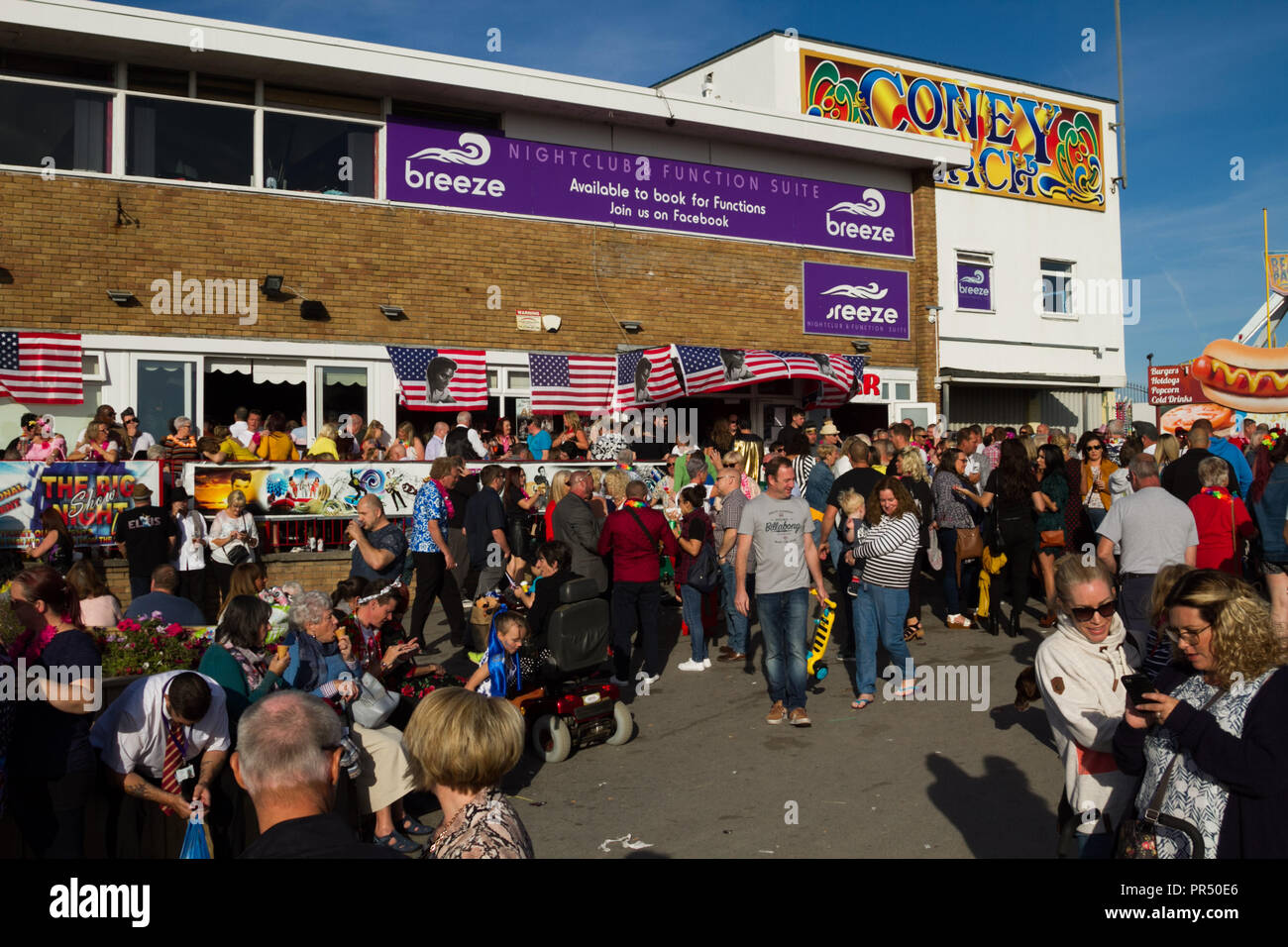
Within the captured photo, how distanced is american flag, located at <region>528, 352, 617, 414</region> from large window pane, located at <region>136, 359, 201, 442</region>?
519 centimetres

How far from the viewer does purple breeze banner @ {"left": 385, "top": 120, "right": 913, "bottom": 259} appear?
16641 millimetres

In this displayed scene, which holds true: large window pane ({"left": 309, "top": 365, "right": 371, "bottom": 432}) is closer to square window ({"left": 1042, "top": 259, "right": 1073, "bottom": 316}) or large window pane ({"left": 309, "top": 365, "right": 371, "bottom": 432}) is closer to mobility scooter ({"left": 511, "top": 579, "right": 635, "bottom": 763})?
mobility scooter ({"left": 511, "top": 579, "right": 635, "bottom": 763})

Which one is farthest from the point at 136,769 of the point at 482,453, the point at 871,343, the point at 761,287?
the point at 871,343

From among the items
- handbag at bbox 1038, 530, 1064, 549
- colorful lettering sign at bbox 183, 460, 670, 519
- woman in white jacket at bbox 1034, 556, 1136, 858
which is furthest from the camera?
colorful lettering sign at bbox 183, 460, 670, 519

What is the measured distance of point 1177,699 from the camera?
131 inches

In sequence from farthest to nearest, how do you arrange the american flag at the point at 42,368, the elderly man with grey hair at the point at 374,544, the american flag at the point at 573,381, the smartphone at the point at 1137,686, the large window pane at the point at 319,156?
the american flag at the point at 573,381, the large window pane at the point at 319,156, the american flag at the point at 42,368, the elderly man with grey hair at the point at 374,544, the smartphone at the point at 1137,686

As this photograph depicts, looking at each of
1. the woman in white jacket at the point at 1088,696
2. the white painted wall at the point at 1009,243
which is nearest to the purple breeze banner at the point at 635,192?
the white painted wall at the point at 1009,243

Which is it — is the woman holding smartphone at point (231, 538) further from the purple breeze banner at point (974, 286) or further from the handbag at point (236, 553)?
the purple breeze banner at point (974, 286)

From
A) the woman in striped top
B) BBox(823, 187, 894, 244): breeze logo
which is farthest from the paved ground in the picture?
BBox(823, 187, 894, 244): breeze logo

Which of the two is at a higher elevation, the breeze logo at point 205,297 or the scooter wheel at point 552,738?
the breeze logo at point 205,297

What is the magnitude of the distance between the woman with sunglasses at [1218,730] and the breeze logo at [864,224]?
17783 mm

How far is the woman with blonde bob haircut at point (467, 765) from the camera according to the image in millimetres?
3188
